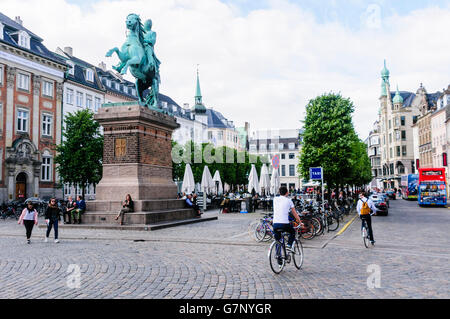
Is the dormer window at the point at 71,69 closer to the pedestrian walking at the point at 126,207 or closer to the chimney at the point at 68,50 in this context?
the chimney at the point at 68,50

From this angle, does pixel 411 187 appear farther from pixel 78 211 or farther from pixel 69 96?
pixel 78 211

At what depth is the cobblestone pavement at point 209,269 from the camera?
6.91 m

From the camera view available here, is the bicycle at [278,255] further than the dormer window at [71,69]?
No

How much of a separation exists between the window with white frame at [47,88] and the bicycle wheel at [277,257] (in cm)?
4095

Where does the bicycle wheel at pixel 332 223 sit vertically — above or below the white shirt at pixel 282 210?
below

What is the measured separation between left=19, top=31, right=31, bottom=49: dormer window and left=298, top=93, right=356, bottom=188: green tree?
2884 centimetres

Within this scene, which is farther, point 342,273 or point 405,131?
point 405,131

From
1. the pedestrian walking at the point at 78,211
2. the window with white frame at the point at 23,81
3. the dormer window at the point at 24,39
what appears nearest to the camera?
the pedestrian walking at the point at 78,211

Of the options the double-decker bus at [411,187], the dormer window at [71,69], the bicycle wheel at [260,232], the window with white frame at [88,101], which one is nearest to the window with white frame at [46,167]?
the window with white frame at [88,101]

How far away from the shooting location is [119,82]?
63.7m

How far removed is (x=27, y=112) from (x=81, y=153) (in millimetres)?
11671
